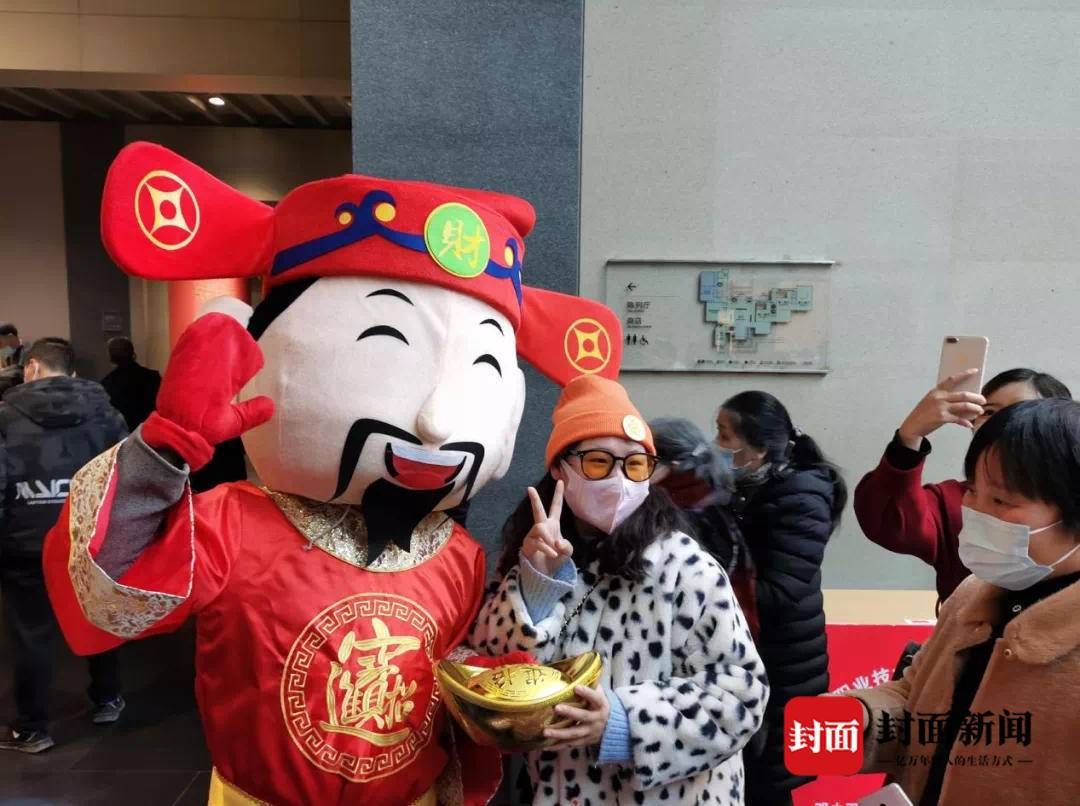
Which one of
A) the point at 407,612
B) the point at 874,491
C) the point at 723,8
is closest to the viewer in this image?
the point at 407,612

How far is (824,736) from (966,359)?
100 cm

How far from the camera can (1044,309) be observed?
3.80 meters

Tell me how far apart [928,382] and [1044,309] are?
67 cm

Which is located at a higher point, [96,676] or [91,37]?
[91,37]

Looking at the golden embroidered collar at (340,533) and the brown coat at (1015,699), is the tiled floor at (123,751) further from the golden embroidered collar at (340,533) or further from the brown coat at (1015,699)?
the brown coat at (1015,699)

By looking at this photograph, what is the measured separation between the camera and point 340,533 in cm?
164

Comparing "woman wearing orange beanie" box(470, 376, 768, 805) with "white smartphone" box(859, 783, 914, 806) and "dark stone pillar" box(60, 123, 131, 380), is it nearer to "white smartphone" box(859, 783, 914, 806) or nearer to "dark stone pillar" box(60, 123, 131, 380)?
"white smartphone" box(859, 783, 914, 806)

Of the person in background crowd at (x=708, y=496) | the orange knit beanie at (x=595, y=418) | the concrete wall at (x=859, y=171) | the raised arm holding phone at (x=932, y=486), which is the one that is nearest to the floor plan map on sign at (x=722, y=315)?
the concrete wall at (x=859, y=171)

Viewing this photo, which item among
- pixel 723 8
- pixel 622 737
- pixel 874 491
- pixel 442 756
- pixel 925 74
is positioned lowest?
pixel 442 756

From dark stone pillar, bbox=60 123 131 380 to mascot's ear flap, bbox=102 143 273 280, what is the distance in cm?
807

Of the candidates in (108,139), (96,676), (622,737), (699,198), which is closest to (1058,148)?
(699,198)

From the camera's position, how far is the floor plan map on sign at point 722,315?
3.73 meters

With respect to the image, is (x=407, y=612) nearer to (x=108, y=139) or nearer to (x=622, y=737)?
(x=622, y=737)

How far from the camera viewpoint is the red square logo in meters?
1.41
